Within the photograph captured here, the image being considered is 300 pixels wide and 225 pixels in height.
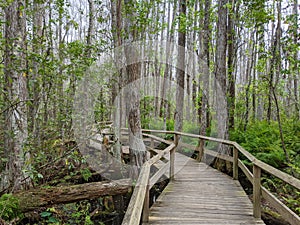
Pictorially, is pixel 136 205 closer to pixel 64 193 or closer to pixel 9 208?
pixel 9 208

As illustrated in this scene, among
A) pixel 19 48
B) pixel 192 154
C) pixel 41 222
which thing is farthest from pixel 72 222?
pixel 192 154

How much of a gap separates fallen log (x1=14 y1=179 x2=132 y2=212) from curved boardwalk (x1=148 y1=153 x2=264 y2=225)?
112 cm

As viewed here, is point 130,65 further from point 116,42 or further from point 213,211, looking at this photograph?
point 213,211

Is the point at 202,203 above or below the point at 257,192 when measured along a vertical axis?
below

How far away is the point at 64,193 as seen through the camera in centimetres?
472

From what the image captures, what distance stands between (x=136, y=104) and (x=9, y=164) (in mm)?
3339

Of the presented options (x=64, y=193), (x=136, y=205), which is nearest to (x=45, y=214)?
(x=64, y=193)

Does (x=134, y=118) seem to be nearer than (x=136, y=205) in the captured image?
No

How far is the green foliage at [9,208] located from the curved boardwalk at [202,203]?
2.12m

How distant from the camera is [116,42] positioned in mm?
8648

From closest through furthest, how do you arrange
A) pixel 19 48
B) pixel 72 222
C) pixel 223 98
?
pixel 19 48 < pixel 72 222 < pixel 223 98

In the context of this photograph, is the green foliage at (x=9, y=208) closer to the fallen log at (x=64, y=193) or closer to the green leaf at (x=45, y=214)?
the fallen log at (x=64, y=193)

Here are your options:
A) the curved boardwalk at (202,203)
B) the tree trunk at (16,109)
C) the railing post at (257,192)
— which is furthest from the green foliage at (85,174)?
the railing post at (257,192)

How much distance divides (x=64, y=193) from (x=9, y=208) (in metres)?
1.08
